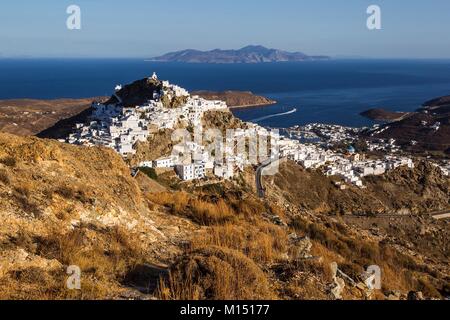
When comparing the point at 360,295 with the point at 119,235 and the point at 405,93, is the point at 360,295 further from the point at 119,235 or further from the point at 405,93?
the point at 405,93

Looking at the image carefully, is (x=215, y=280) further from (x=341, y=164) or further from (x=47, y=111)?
(x=47, y=111)

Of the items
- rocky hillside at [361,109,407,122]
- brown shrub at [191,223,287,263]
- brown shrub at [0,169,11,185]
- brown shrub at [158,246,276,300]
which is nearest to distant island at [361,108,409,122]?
rocky hillside at [361,109,407,122]

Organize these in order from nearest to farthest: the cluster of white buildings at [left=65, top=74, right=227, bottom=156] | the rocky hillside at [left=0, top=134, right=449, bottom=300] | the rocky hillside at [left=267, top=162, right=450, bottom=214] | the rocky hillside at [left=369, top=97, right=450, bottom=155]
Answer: the rocky hillside at [left=0, top=134, right=449, bottom=300], the cluster of white buildings at [left=65, top=74, right=227, bottom=156], the rocky hillside at [left=267, top=162, right=450, bottom=214], the rocky hillside at [left=369, top=97, right=450, bottom=155]

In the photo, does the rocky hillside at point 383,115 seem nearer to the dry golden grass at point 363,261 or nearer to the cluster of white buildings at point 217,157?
the cluster of white buildings at point 217,157

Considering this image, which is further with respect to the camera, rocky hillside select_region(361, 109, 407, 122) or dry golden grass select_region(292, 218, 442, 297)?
rocky hillside select_region(361, 109, 407, 122)

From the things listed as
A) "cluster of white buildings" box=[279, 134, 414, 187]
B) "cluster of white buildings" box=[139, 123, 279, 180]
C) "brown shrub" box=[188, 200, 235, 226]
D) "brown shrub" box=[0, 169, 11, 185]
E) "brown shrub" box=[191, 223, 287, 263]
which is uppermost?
"brown shrub" box=[0, 169, 11, 185]

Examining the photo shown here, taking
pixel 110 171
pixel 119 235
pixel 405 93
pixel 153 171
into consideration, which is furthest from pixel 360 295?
pixel 405 93

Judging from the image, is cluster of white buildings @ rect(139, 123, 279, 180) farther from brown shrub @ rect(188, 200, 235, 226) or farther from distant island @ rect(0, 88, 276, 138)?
brown shrub @ rect(188, 200, 235, 226)
